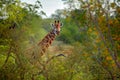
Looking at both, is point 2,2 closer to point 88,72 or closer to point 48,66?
point 48,66

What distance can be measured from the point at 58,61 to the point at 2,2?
2621mm

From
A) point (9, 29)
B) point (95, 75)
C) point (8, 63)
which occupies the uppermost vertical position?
point (9, 29)

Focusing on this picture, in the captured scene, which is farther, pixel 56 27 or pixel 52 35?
pixel 56 27

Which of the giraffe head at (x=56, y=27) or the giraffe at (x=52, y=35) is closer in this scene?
the giraffe at (x=52, y=35)

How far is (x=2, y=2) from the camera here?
9.33 m

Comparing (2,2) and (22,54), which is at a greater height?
(2,2)

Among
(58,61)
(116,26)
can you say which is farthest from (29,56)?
(116,26)

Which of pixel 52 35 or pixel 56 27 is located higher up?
pixel 56 27

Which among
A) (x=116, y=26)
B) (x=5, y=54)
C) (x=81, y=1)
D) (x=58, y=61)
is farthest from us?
(x=58, y=61)

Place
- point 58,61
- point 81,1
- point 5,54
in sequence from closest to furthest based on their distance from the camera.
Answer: point 81,1
point 5,54
point 58,61

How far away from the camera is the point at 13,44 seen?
924 centimetres

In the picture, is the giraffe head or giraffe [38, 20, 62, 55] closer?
giraffe [38, 20, 62, 55]

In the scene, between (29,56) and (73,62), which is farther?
(73,62)

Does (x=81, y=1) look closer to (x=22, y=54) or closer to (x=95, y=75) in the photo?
(x=22, y=54)
